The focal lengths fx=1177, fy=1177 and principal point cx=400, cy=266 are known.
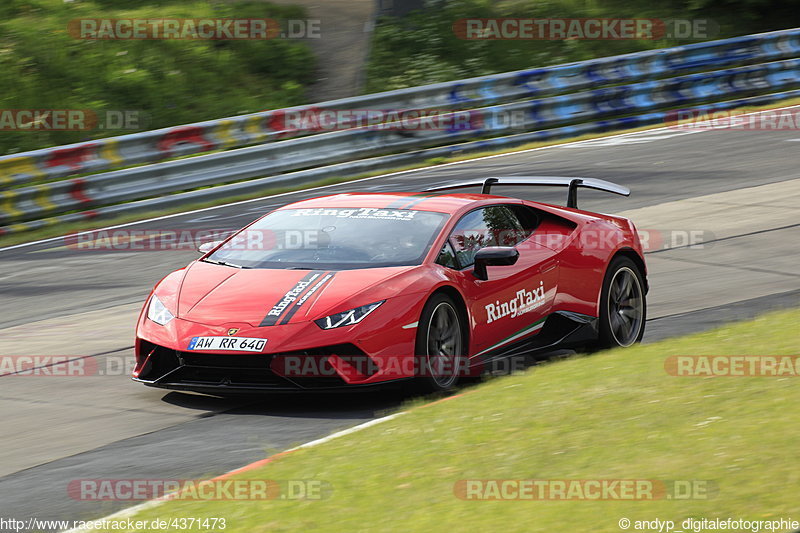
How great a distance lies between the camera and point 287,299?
744cm

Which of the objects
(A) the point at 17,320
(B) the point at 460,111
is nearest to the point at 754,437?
(A) the point at 17,320

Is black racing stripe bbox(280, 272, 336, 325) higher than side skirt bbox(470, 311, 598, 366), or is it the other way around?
black racing stripe bbox(280, 272, 336, 325)

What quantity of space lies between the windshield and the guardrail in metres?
7.38

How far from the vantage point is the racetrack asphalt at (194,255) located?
6.49 metres

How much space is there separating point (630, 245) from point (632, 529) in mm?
5231

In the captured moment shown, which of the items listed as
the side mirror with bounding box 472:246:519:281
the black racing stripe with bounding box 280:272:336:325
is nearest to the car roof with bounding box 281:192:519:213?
the side mirror with bounding box 472:246:519:281

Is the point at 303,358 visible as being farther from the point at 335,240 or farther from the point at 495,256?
the point at 495,256

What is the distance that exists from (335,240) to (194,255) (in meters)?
5.33

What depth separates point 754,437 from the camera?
5.24m

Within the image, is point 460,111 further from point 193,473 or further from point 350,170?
point 193,473

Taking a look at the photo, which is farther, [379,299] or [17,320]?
[17,320]

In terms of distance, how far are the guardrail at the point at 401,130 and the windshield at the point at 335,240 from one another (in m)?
7.38

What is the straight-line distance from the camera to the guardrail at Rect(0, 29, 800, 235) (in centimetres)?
1540

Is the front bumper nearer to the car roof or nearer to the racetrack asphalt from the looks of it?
the racetrack asphalt
